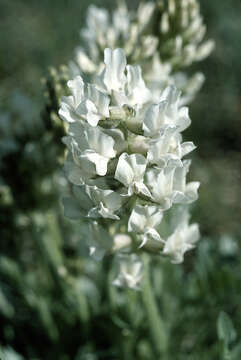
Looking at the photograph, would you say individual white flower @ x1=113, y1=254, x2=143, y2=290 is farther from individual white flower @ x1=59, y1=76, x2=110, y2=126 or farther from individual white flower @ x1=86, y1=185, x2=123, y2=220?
individual white flower @ x1=59, y1=76, x2=110, y2=126

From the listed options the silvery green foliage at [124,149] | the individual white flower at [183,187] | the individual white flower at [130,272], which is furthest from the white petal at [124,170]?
the individual white flower at [130,272]

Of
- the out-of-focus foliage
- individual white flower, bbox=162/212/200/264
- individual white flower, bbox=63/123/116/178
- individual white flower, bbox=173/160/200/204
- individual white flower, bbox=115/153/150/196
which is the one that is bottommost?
the out-of-focus foliage

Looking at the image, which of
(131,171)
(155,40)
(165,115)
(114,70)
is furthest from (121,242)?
(155,40)

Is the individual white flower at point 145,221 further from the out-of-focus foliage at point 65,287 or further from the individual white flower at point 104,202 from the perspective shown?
the out-of-focus foliage at point 65,287

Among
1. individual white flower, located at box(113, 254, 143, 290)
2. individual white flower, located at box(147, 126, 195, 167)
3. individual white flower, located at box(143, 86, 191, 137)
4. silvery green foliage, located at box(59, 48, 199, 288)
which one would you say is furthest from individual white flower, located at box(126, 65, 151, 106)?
individual white flower, located at box(113, 254, 143, 290)

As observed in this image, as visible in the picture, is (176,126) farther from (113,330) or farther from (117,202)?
(113,330)

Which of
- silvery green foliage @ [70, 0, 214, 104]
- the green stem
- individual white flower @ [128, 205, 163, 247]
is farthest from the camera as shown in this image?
silvery green foliage @ [70, 0, 214, 104]

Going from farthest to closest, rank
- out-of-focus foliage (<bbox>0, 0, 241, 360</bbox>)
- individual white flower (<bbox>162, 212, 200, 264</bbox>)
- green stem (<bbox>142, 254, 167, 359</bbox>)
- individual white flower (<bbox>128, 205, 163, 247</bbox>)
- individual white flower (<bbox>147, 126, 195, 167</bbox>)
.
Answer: out-of-focus foliage (<bbox>0, 0, 241, 360</bbox>)
green stem (<bbox>142, 254, 167, 359</bbox>)
individual white flower (<bbox>162, 212, 200, 264</bbox>)
individual white flower (<bbox>128, 205, 163, 247</bbox>)
individual white flower (<bbox>147, 126, 195, 167</bbox>)
